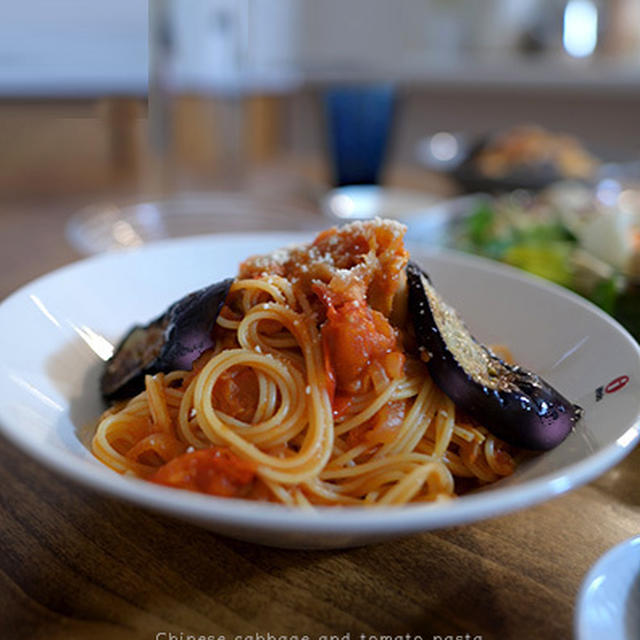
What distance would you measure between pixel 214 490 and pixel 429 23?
5809 millimetres

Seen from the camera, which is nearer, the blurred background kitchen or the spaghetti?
the spaghetti

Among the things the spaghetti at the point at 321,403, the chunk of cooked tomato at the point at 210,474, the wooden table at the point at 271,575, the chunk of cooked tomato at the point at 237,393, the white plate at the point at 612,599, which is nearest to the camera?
the white plate at the point at 612,599

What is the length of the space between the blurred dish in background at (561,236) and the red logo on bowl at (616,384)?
0.53m

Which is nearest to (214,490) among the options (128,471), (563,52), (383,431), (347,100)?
(128,471)

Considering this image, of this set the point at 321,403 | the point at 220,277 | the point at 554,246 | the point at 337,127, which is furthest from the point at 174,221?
the point at 321,403

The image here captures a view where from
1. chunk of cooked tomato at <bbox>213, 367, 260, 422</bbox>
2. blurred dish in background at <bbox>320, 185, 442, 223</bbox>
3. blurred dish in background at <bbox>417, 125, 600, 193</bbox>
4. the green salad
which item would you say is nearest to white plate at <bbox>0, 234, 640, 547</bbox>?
chunk of cooked tomato at <bbox>213, 367, 260, 422</bbox>

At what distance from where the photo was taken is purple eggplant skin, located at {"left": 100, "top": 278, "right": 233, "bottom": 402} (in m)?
1.08

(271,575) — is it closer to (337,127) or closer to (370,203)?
(370,203)

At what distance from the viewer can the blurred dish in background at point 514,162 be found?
127 inches

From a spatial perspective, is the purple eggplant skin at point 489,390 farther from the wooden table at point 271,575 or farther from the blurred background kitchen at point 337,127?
the blurred background kitchen at point 337,127

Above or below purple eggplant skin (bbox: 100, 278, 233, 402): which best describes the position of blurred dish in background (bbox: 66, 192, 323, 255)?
below

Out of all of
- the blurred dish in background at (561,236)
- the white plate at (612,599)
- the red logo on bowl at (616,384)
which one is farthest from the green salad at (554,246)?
the white plate at (612,599)

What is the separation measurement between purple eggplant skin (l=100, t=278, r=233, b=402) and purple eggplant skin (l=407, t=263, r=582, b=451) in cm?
32

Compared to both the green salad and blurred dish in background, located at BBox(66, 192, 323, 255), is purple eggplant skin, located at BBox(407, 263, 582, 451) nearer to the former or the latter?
the green salad
